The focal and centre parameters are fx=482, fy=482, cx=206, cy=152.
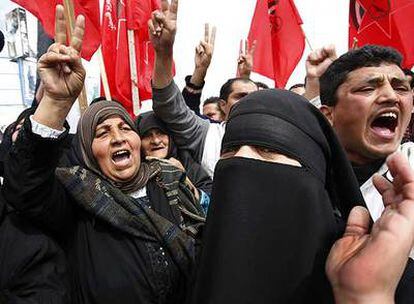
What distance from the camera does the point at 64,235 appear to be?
202cm

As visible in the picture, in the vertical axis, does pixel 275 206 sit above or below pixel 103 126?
above

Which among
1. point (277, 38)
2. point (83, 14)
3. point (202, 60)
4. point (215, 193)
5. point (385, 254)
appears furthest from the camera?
point (277, 38)

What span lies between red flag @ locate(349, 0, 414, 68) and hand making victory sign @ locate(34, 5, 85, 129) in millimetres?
3236

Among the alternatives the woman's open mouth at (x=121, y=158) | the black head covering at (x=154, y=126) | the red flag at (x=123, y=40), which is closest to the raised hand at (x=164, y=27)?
the black head covering at (x=154, y=126)

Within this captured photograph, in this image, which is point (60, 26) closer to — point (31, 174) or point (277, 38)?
point (31, 174)

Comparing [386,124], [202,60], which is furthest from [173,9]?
[386,124]

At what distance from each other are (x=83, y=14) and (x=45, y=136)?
2.65 metres

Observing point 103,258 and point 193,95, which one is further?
point 193,95

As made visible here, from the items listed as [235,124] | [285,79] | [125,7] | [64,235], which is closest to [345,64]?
[235,124]

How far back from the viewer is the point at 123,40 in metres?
4.33

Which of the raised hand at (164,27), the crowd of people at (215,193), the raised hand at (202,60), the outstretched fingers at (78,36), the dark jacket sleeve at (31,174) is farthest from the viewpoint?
the raised hand at (202,60)

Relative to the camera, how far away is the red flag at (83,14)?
376cm

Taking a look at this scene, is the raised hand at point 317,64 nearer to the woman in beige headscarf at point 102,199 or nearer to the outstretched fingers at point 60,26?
the woman in beige headscarf at point 102,199

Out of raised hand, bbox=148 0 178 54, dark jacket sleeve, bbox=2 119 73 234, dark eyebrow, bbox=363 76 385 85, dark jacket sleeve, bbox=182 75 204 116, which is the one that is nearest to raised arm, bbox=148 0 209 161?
raised hand, bbox=148 0 178 54
